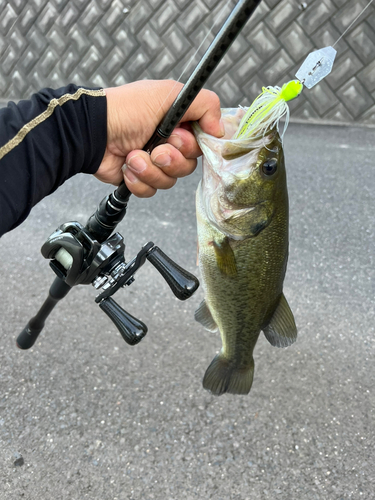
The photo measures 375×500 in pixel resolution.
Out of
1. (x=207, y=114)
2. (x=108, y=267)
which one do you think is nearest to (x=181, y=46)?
(x=207, y=114)

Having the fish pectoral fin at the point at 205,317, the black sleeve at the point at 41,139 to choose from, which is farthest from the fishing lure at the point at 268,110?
the fish pectoral fin at the point at 205,317

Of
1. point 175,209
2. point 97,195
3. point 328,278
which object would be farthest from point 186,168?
point 97,195

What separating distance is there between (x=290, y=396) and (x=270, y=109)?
1.50m

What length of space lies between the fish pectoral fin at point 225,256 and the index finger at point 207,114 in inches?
10.7

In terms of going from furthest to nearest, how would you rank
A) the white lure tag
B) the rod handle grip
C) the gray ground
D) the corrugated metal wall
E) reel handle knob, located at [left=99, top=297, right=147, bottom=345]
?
the corrugated metal wall
the gray ground
the rod handle grip
reel handle knob, located at [left=99, top=297, right=147, bottom=345]
the white lure tag

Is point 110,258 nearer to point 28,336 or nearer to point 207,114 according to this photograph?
point 207,114

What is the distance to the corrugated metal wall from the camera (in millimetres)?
4371

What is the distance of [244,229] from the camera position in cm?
103

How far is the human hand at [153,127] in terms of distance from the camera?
1.04 metres

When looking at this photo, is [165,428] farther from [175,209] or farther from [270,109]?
A: [175,209]

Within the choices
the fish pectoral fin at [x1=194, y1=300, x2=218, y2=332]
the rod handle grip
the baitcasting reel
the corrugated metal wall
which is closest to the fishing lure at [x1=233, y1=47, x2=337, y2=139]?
the baitcasting reel

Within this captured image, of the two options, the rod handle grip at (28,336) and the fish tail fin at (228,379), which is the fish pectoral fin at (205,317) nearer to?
the fish tail fin at (228,379)

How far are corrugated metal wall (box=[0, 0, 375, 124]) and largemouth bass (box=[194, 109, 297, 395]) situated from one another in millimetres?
3476

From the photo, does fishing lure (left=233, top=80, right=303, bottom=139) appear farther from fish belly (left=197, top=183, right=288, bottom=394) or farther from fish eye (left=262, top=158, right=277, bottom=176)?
fish belly (left=197, top=183, right=288, bottom=394)
